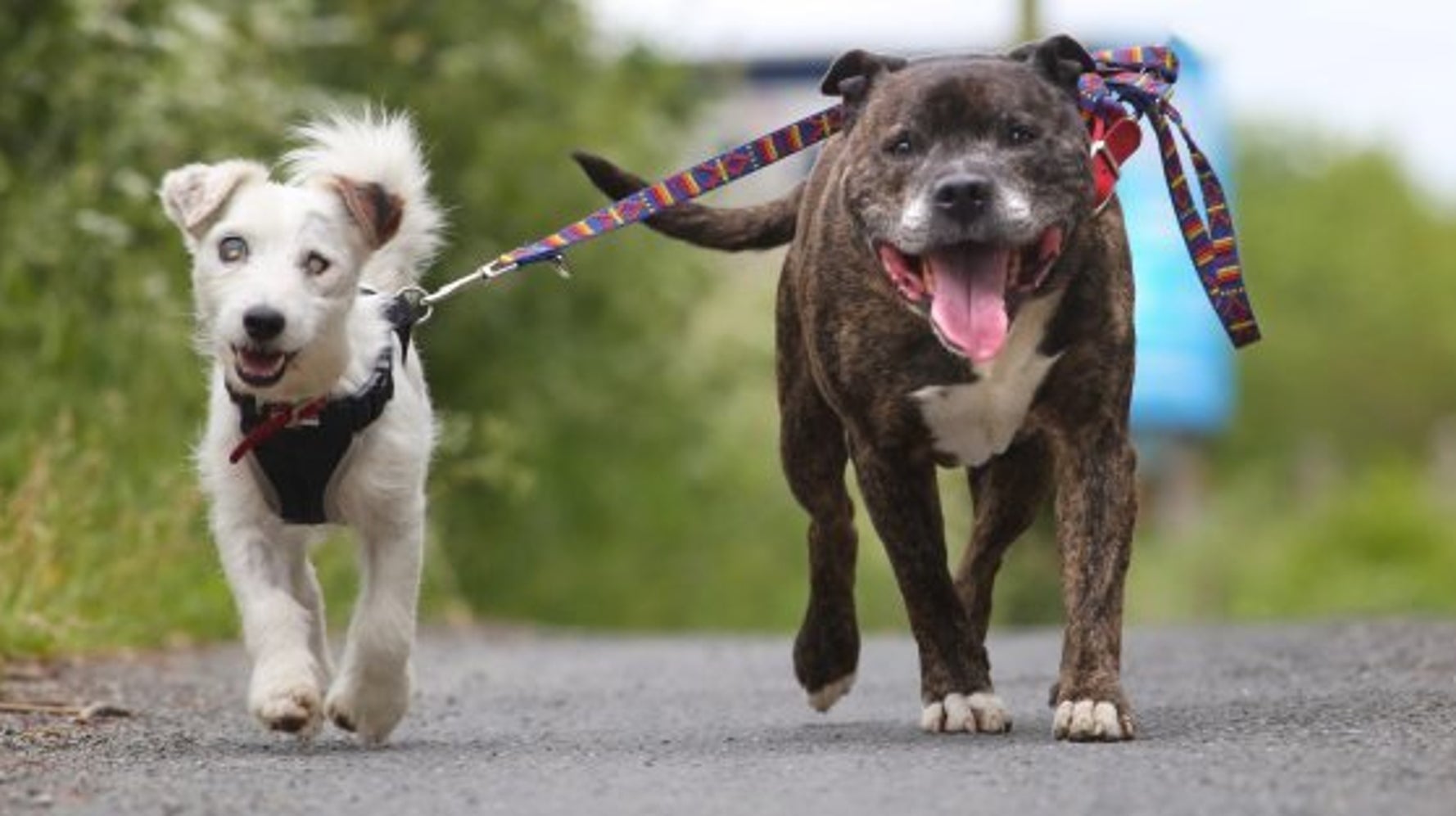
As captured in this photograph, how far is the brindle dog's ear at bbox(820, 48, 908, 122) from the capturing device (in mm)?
7090

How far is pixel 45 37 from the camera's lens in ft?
40.3

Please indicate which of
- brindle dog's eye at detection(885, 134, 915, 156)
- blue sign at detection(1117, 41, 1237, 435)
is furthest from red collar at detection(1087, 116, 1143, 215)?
blue sign at detection(1117, 41, 1237, 435)

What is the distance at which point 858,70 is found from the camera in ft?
23.5

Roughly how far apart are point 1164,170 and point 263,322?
247 centimetres

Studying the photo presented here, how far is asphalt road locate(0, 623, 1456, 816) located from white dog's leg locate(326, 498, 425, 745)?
10 centimetres

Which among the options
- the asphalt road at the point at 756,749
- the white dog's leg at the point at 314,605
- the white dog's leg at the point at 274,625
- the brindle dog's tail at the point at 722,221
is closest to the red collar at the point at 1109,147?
the brindle dog's tail at the point at 722,221

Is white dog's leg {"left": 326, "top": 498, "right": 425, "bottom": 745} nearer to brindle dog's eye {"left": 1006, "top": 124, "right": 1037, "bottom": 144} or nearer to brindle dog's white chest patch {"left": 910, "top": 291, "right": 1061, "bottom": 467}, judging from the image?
brindle dog's white chest patch {"left": 910, "top": 291, "right": 1061, "bottom": 467}

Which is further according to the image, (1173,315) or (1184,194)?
(1173,315)

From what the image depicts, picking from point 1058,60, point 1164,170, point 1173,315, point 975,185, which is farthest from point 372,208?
point 1173,315

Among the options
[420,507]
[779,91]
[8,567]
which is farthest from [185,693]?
[779,91]

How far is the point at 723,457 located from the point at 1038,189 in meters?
13.1

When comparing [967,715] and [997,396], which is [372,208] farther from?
[967,715]

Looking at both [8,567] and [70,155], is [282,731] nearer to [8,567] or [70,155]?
[8,567]

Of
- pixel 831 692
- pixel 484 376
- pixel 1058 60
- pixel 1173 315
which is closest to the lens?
pixel 1058 60
